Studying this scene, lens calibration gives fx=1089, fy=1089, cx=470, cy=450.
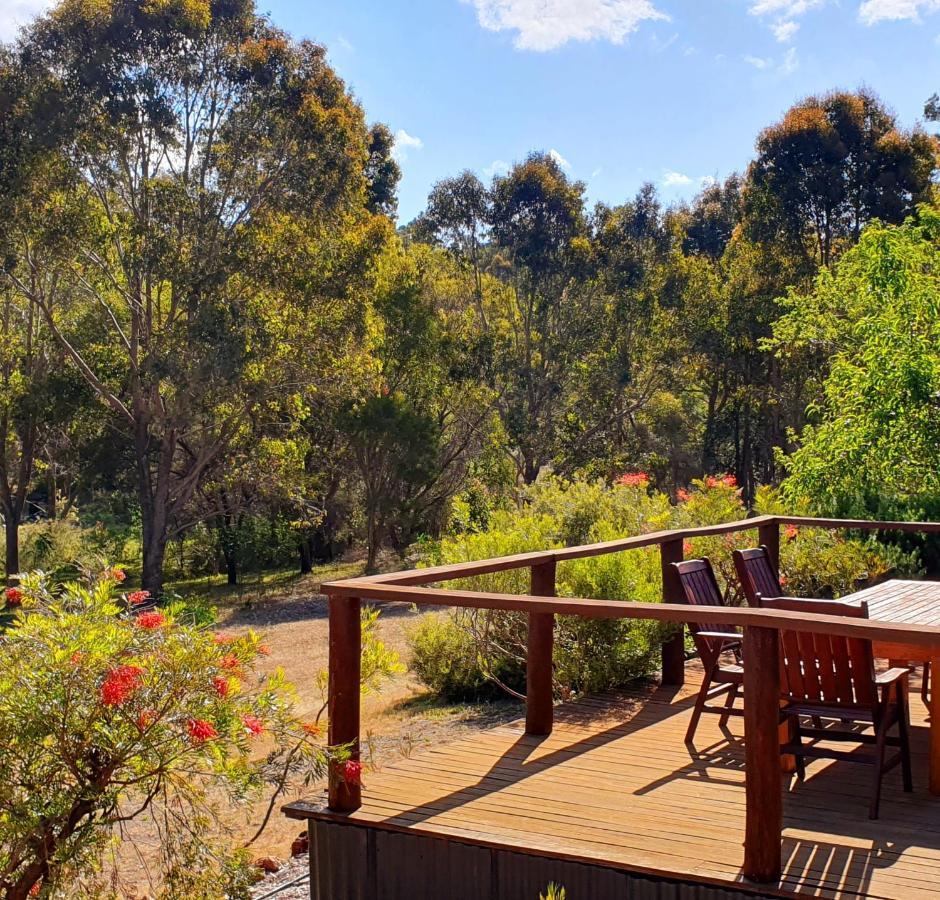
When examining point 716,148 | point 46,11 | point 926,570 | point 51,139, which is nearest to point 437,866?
point 926,570

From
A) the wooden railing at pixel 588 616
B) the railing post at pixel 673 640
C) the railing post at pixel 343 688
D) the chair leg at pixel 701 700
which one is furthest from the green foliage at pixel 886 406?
the railing post at pixel 343 688

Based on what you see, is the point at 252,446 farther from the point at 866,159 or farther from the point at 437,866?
the point at 437,866

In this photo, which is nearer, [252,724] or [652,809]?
[252,724]

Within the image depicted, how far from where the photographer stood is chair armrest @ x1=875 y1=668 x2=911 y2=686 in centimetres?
452

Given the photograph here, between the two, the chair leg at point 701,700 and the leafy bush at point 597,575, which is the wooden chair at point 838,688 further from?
the leafy bush at point 597,575

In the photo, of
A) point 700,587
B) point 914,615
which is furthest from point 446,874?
point 914,615

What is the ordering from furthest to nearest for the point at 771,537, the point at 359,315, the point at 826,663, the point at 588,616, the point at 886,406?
the point at 359,315, the point at 886,406, the point at 771,537, the point at 826,663, the point at 588,616

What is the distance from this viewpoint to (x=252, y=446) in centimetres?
2409

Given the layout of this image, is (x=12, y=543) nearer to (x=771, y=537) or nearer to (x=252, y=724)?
(x=771, y=537)

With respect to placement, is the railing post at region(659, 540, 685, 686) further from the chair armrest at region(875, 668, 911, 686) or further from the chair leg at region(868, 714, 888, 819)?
the chair leg at region(868, 714, 888, 819)

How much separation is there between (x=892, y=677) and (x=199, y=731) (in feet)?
9.38

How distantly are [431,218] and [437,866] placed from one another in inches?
1088

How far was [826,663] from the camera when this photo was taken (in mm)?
4449

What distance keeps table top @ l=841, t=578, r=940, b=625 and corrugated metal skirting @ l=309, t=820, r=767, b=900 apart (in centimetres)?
162
